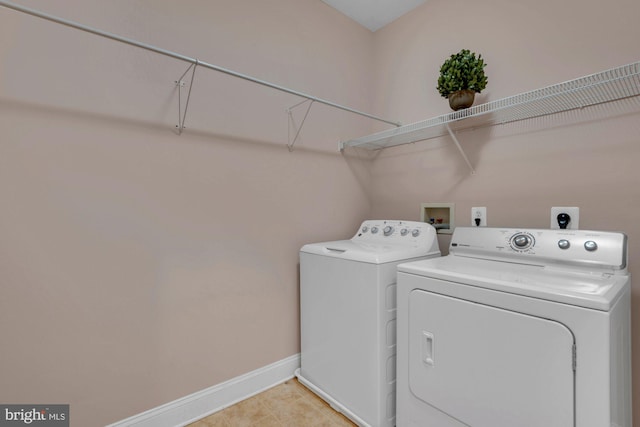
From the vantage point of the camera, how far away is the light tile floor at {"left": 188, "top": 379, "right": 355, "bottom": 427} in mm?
1495

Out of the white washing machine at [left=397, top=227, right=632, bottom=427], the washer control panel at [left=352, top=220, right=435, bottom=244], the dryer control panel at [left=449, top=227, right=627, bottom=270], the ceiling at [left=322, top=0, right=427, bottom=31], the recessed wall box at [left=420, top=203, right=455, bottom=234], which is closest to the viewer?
the white washing machine at [left=397, top=227, right=632, bottom=427]

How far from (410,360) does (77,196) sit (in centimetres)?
158

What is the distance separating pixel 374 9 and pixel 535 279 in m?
2.11

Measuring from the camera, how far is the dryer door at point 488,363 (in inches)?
34.7

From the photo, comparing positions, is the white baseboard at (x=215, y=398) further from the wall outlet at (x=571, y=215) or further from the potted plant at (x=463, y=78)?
the potted plant at (x=463, y=78)

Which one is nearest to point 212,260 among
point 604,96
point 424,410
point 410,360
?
point 410,360

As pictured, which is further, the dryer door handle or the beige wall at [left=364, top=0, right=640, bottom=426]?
the beige wall at [left=364, top=0, right=640, bottom=426]

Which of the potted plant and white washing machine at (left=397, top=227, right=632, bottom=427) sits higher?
the potted plant

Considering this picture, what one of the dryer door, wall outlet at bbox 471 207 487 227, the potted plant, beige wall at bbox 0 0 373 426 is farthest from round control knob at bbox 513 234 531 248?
beige wall at bbox 0 0 373 426

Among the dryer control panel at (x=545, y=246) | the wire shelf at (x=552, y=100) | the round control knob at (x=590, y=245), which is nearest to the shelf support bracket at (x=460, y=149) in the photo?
the wire shelf at (x=552, y=100)

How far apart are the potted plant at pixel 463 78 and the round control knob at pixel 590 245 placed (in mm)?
890

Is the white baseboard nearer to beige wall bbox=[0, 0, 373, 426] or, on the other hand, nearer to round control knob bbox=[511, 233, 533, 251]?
beige wall bbox=[0, 0, 373, 426]

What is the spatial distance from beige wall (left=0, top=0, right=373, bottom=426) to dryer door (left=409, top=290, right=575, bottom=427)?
95 cm

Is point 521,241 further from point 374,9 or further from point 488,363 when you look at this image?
point 374,9
